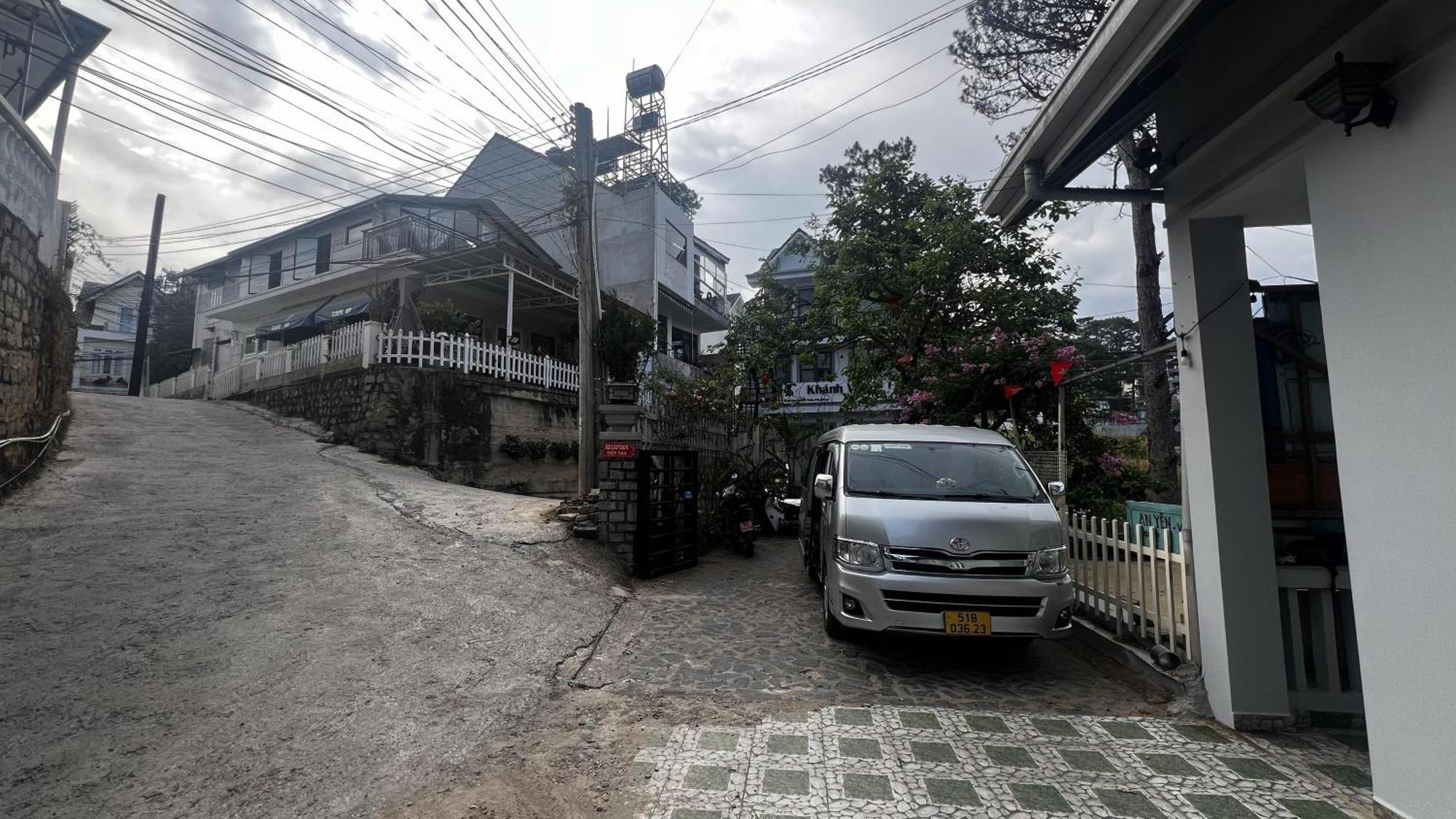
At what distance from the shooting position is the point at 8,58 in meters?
8.79

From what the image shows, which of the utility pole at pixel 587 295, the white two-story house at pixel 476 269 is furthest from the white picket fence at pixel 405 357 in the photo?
the utility pole at pixel 587 295

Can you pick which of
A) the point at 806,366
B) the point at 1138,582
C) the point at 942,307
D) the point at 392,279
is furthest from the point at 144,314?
the point at 1138,582

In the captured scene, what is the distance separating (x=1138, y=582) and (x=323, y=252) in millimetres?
23691

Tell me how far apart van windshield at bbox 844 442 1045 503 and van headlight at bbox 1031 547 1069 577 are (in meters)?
0.49

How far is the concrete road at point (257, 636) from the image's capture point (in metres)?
2.71

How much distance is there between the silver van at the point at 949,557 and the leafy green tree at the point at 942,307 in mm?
2782

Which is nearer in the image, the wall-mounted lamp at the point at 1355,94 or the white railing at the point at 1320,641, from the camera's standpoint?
the wall-mounted lamp at the point at 1355,94

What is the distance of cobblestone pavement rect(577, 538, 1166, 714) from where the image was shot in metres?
4.04

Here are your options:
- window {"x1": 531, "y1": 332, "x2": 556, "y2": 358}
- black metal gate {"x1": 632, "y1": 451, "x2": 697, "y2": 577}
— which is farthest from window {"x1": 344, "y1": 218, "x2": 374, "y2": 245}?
black metal gate {"x1": 632, "y1": 451, "x2": 697, "y2": 577}

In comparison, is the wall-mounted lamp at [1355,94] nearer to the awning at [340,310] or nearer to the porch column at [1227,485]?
the porch column at [1227,485]

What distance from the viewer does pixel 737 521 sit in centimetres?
904

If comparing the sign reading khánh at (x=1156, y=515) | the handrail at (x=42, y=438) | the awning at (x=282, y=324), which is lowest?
the sign reading khánh at (x=1156, y=515)

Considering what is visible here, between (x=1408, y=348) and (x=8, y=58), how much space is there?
14968mm

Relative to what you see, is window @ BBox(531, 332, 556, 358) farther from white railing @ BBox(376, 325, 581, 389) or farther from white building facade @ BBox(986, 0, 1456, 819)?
white building facade @ BBox(986, 0, 1456, 819)
